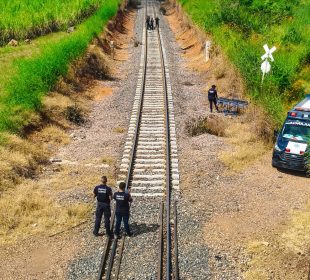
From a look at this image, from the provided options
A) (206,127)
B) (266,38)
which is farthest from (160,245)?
(266,38)

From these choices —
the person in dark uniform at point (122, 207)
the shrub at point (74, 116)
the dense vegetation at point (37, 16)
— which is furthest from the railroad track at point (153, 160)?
the dense vegetation at point (37, 16)

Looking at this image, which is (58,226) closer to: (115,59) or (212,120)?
(212,120)

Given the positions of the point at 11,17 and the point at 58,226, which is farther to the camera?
the point at 11,17

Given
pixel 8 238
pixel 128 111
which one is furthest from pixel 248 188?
pixel 128 111

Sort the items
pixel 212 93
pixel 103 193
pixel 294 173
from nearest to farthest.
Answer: pixel 103 193 → pixel 294 173 → pixel 212 93

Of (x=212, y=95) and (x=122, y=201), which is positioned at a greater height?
(x=122, y=201)

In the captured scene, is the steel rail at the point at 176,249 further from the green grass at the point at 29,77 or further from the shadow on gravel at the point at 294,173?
the green grass at the point at 29,77

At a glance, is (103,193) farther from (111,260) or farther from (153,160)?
(153,160)
